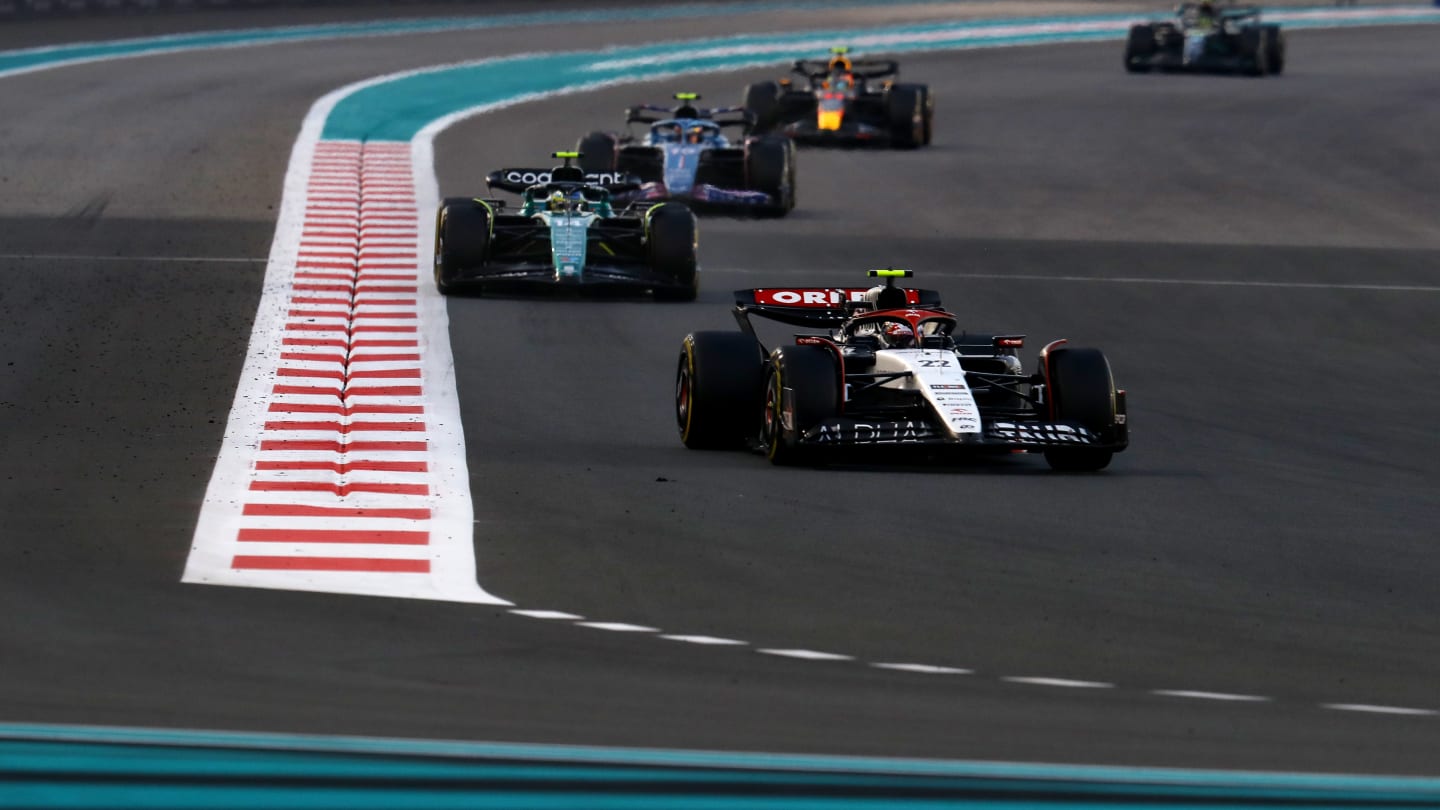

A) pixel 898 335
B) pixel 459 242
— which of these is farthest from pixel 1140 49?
pixel 898 335

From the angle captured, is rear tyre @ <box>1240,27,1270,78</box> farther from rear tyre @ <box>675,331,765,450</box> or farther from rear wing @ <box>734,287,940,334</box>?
rear tyre @ <box>675,331,765,450</box>

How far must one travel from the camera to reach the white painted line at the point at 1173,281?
78.7 ft

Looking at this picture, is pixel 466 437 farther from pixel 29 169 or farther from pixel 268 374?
pixel 29 169

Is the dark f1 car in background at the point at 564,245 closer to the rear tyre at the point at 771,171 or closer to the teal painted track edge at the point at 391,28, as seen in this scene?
the rear tyre at the point at 771,171

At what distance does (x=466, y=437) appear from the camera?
587 inches

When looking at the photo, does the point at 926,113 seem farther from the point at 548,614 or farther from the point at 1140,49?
the point at 548,614

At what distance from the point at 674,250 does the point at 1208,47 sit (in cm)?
2831

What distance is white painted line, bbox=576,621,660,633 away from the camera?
31.9 ft

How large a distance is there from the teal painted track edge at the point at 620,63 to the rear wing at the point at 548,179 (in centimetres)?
1128

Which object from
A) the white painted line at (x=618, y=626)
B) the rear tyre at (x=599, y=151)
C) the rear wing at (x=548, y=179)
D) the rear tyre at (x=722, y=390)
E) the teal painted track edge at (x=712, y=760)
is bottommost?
the rear tyre at (x=599, y=151)

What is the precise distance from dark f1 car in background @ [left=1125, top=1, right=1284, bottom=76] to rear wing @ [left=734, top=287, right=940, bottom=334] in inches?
1322

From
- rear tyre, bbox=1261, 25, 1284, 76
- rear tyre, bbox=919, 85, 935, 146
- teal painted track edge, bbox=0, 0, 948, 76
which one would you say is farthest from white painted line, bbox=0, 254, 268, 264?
rear tyre, bbox=1261, 25, 1284, 76

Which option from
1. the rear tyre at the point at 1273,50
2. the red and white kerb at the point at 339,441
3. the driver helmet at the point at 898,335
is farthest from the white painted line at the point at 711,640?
the rear tyre at the point at 1273,50

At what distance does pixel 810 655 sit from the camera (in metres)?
9.41
